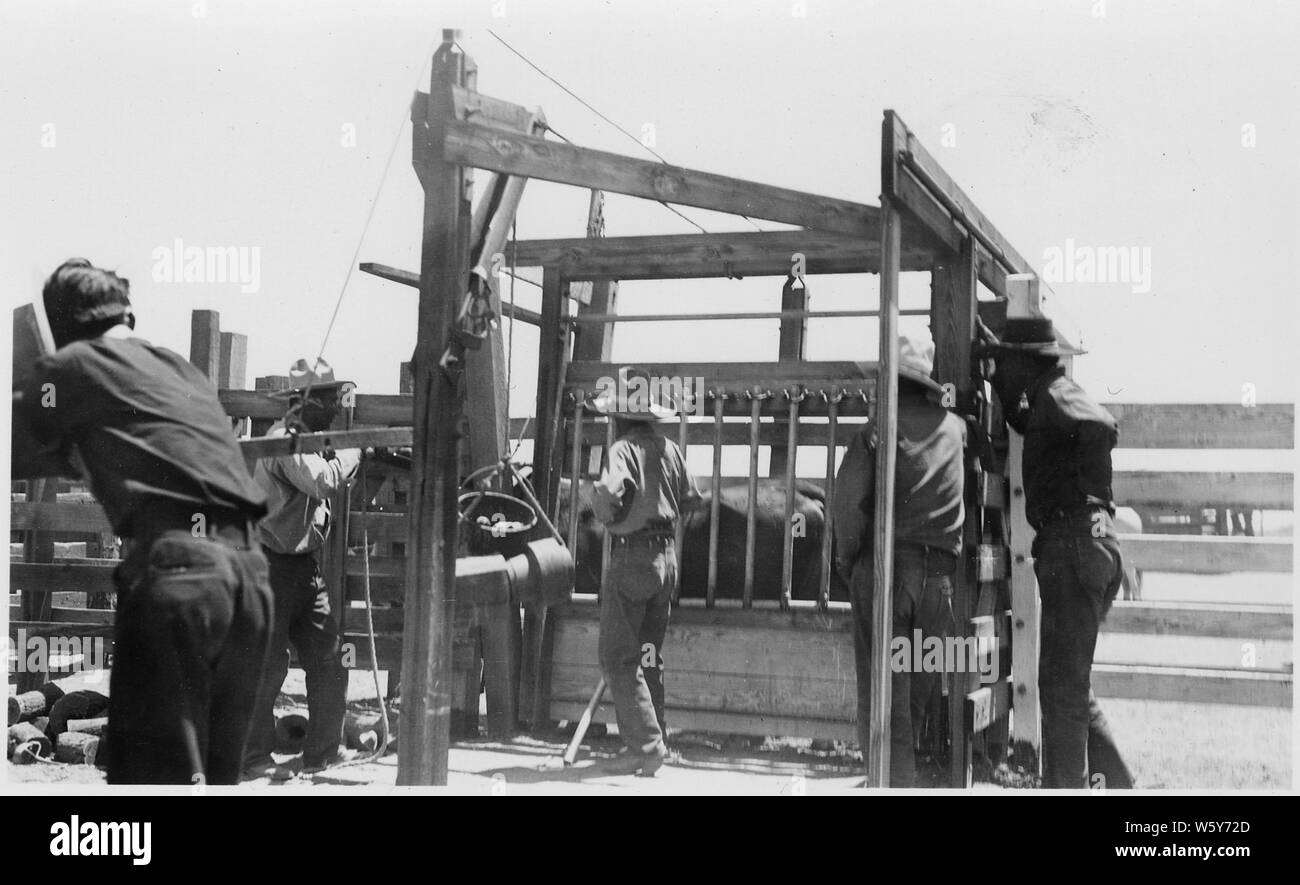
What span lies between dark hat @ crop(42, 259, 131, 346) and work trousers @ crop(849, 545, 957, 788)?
359 cm

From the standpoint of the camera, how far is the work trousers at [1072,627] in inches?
238

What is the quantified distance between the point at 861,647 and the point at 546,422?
3160mm

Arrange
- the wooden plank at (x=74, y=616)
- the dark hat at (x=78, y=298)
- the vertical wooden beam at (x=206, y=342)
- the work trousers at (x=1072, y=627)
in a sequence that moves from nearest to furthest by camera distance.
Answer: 1. the dark hat at (x=78, y=298)
2. the work trousers at (x=1072, y=627)
3. the vertical wooden beam at (x=206, y=342)
4. the wooden plank at (x=74, y=616)

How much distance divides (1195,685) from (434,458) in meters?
4.95

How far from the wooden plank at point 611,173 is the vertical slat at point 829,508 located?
290 centimetres

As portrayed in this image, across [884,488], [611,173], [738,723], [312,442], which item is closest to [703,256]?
[738,723]

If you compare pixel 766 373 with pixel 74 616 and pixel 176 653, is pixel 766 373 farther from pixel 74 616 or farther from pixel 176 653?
pixel 74 616

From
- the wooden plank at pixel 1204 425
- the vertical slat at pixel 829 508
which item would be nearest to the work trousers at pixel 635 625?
the vertical slat at pixel 829 508

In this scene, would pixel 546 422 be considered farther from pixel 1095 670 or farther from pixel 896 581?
pixel 1095 670

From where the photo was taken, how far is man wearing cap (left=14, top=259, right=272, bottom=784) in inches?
162

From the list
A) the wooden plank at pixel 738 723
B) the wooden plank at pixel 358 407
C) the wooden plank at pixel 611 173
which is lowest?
the wooden plank at pixel 738 723

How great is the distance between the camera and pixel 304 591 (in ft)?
22.5

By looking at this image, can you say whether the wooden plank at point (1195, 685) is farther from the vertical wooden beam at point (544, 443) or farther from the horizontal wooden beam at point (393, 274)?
the horizontal wooden beam at point (393, 274)
